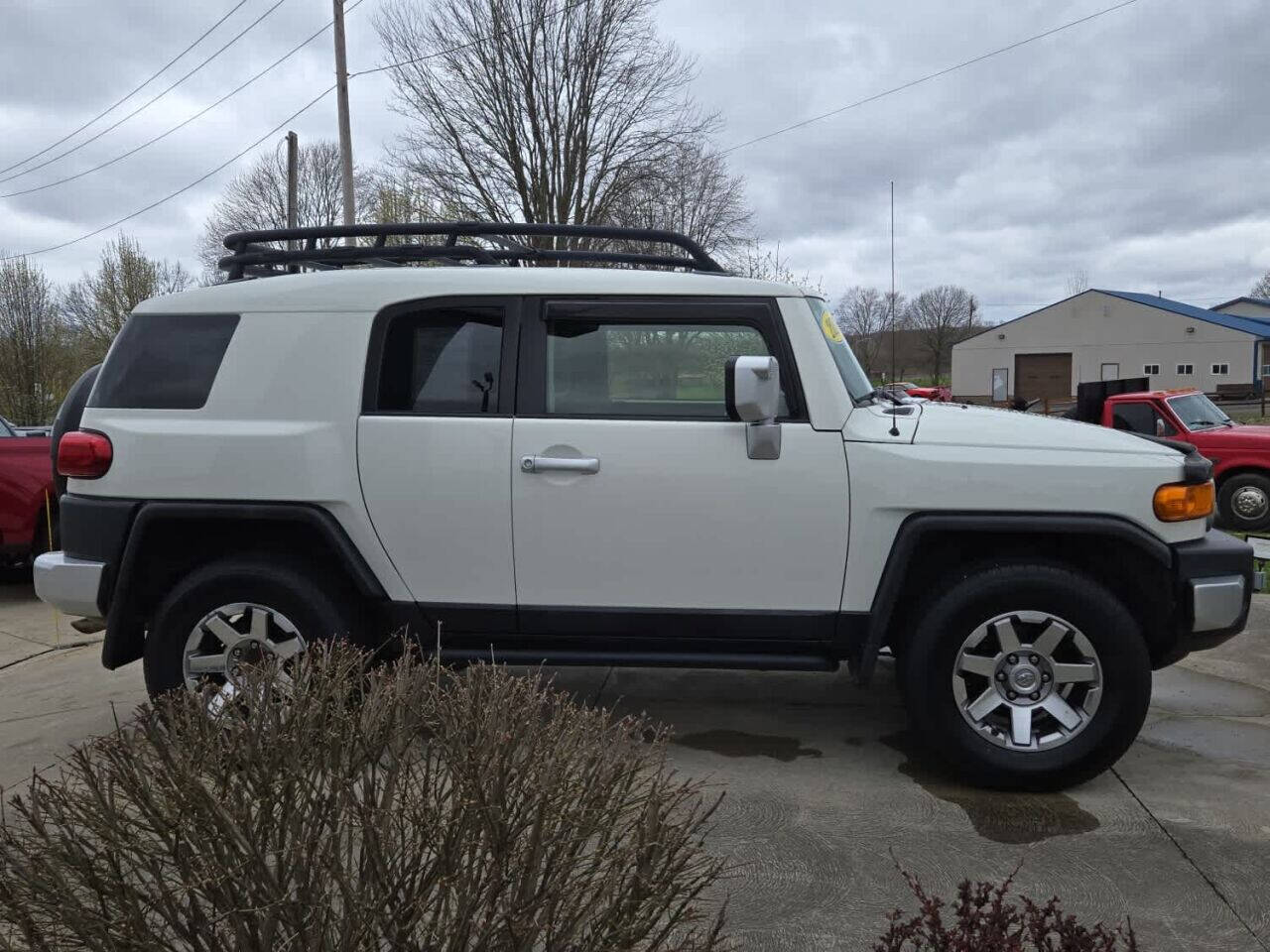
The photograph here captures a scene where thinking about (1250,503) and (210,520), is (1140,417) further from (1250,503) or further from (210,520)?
(210,520)

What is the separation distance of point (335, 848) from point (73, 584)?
2869mm

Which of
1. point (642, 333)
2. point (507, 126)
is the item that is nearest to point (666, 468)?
point (642, 333)

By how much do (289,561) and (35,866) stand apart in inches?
92.7

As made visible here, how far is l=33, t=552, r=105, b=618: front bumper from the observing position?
3996 mm

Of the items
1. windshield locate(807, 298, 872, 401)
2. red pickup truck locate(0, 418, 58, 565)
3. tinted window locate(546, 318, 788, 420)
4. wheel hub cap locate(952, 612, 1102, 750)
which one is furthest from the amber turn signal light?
red pickup truck locate(0, 418, 58, 565)

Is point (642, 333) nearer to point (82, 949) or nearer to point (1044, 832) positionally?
point (1044, 832)

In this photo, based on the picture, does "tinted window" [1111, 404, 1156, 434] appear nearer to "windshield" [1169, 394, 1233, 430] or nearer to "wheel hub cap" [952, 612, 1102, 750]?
"windshield" [1169, 394, 1233, 430]

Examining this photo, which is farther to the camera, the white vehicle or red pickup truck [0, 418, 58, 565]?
red pickup truck [0, 418, 58, 565]

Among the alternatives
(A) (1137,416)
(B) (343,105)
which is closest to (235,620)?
(A) (1137,416)

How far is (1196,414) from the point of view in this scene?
1196cm

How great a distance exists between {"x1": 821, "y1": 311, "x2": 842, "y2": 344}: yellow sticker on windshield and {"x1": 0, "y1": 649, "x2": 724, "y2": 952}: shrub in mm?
2556

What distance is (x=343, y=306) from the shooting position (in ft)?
13.2

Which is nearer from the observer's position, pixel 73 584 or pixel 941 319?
pixel 73 584

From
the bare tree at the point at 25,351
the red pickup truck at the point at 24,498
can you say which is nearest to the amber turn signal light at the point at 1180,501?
the red pickup truck at the point at 24,498
